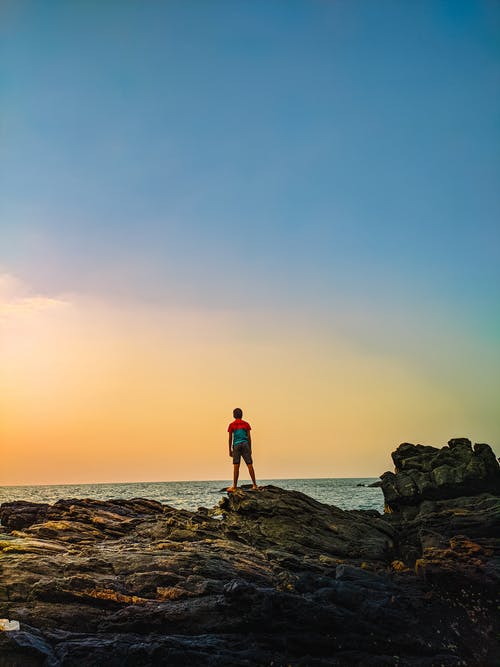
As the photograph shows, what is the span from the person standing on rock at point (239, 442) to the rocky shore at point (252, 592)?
7.94 ft

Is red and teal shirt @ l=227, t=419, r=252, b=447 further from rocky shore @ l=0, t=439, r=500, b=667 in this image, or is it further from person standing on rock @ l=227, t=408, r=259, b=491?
rocky shore @ l=0, t=439, r=500, b=667

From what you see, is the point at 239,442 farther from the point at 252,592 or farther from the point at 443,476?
the point at 443,476

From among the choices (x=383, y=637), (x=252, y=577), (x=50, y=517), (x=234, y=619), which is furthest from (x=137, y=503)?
(x=383, y=637)

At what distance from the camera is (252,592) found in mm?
→ 11688

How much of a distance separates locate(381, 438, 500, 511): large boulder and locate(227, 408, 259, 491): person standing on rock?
9454 millimetres

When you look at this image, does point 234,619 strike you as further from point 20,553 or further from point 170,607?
Result: point 20,553

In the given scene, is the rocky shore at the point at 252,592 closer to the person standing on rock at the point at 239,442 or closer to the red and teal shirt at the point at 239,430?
the person standing on rock at the point at 239,442

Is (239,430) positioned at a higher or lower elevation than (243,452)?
higher

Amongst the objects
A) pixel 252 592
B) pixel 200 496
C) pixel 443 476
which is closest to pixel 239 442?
pixel 252 592

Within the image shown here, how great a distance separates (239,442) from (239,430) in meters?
0.54

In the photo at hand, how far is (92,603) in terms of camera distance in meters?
11.7

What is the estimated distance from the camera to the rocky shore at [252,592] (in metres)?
10.5

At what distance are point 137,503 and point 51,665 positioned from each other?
1489 centimetres

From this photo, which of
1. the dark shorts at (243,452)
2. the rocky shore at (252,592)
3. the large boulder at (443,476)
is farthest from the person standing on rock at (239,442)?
the large boulder at (443,476)
